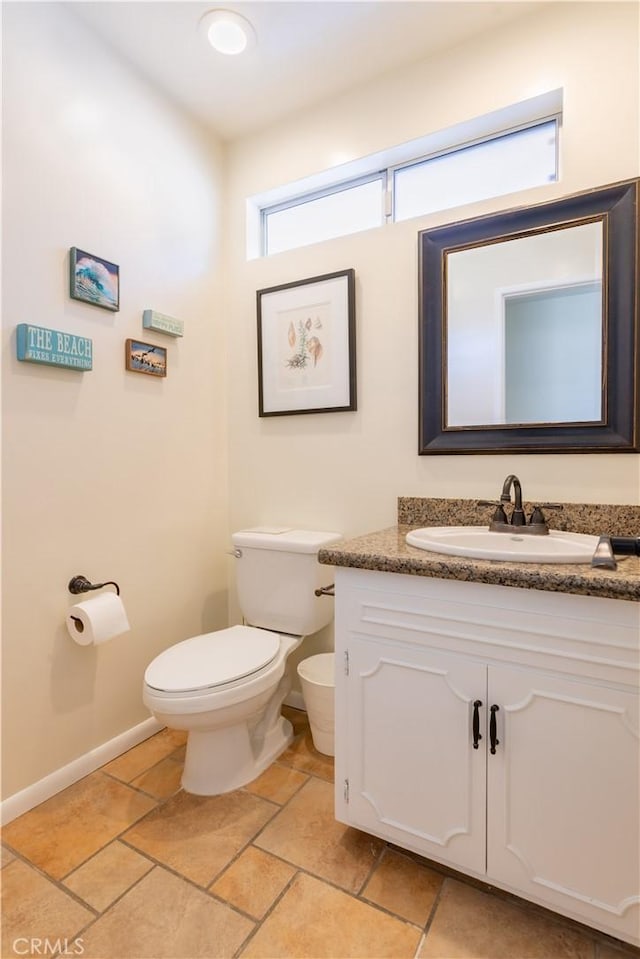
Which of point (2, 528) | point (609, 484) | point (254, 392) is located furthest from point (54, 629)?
point (609, 484)

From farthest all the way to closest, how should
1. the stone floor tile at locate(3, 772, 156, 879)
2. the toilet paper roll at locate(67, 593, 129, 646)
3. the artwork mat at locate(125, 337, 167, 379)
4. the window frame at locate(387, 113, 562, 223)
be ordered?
the artwork mat at locate(125, 337, 167, 379)
the window frame at locate(387, 113, 562, 223)
the toilet paper roll at locate(67, 593, 129, 646)
the stone floor tile at locate(3, 772, 156, 879)

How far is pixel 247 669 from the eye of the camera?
151 cm

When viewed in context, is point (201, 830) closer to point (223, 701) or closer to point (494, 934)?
point (223, 701)

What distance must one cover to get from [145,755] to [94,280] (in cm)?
174

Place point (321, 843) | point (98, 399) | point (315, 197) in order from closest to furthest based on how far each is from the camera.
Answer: point (321, 843)
point (98, 399)
point (315, 197)

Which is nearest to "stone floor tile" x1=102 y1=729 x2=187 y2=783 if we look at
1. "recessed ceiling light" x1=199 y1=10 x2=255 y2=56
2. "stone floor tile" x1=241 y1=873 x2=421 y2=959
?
"stone floor tile" x1=241 y1=873 x2=421 y2=959

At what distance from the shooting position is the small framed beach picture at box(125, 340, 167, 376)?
1814mm

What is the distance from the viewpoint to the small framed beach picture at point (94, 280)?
62.7 inches

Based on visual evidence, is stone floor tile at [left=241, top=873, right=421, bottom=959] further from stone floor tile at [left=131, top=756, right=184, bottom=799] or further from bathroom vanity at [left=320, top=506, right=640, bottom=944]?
stone floor tile at [left=131, top=756, right=184, bottom=799]

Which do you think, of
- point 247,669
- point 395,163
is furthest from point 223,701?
point 395,163

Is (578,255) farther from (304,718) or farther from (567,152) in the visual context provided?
(304,718)

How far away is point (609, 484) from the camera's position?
1479 millimetres

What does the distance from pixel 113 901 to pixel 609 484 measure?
1766 mm

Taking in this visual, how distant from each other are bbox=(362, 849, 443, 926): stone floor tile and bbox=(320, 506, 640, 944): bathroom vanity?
0.30 ft
